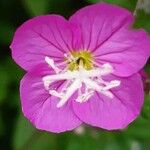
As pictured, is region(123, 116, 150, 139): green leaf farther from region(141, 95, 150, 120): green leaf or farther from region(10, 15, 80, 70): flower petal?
region(10, 15, 80, 70): flower petal

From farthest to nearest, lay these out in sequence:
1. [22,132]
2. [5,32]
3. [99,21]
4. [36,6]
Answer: [5,32] < [22,132] < [36,6] < [99,21]

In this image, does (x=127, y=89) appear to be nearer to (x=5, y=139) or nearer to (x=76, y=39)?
(x=76, y=39)

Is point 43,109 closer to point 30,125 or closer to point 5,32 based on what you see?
point 30,125

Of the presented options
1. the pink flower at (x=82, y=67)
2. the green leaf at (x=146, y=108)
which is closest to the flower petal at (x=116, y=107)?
the pink flower at (x=82, y=67)

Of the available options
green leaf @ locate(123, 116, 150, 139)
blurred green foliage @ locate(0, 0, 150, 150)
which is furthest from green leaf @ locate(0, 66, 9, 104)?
green leaf @ locate(123, 116, 150, 139)

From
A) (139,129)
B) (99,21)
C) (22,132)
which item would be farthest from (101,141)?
(99,21)

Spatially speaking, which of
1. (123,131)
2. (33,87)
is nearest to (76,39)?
(33,87)
